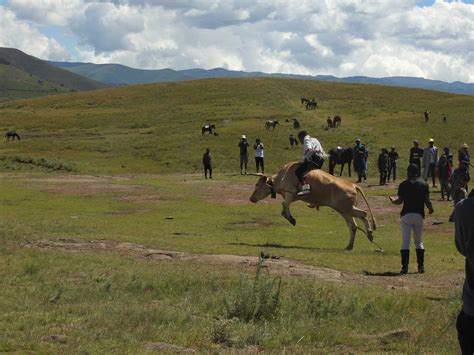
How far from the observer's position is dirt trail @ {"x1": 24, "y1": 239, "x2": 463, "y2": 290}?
13.5 meters

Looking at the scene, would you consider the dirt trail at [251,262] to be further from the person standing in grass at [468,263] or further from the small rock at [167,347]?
the person standing in grass at [468,263]

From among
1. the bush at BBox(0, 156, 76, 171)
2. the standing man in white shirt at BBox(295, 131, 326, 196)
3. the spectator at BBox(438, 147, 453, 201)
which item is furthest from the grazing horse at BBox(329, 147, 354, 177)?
the standing man in white shirt at BBox(295, 131, 326, 196)

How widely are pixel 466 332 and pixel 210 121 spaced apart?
6472 centimetres

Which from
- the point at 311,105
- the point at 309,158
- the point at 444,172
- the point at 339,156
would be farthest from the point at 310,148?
the point at 311,105

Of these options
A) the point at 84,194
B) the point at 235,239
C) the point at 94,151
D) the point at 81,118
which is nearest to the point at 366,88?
the point at 81,118

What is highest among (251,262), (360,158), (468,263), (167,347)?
(468,263)

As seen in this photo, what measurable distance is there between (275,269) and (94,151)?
139ft

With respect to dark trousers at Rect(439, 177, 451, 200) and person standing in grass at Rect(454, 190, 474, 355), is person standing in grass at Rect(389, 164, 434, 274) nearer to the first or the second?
person standing in grass at Rect(454, 190, 474, 355)

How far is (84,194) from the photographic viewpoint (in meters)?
30.3

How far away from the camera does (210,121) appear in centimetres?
7025

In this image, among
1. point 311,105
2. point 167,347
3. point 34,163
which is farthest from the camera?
point 311,105

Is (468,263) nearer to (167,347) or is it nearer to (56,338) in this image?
(167,347)

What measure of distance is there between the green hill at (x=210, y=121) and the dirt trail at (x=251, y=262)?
27416mm

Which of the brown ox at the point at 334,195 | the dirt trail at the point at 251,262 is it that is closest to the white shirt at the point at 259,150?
the brown ox at the point at 334,195
